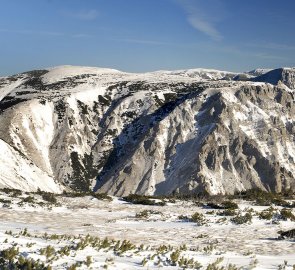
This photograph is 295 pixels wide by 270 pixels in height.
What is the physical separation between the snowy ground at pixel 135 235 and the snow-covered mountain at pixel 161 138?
2399 inches

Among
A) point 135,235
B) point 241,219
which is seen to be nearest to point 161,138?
point 241,219

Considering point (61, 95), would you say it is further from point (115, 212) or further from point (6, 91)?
point (115, 212)

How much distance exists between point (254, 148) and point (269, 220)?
3126 inches

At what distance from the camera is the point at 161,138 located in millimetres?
99500

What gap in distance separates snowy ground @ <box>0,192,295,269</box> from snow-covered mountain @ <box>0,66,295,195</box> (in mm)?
60936

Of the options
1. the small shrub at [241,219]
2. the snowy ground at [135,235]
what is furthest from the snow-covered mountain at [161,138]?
the small shrub at [241,219]

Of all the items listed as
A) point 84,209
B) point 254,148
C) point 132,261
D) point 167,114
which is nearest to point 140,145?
point 167,114

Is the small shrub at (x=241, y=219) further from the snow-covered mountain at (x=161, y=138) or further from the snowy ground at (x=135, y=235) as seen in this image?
the snow-covered mountain at (x=161, y=138)

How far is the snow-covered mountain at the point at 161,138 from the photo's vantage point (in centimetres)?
9174

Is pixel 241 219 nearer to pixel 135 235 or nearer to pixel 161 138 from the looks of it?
pixel 135 235

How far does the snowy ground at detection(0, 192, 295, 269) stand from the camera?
10200 millimetres

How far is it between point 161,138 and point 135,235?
8263 cm

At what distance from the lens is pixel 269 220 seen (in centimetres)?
2106

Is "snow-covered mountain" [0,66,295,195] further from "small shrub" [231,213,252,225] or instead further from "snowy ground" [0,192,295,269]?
"small shrub" [231,213,252,225]
